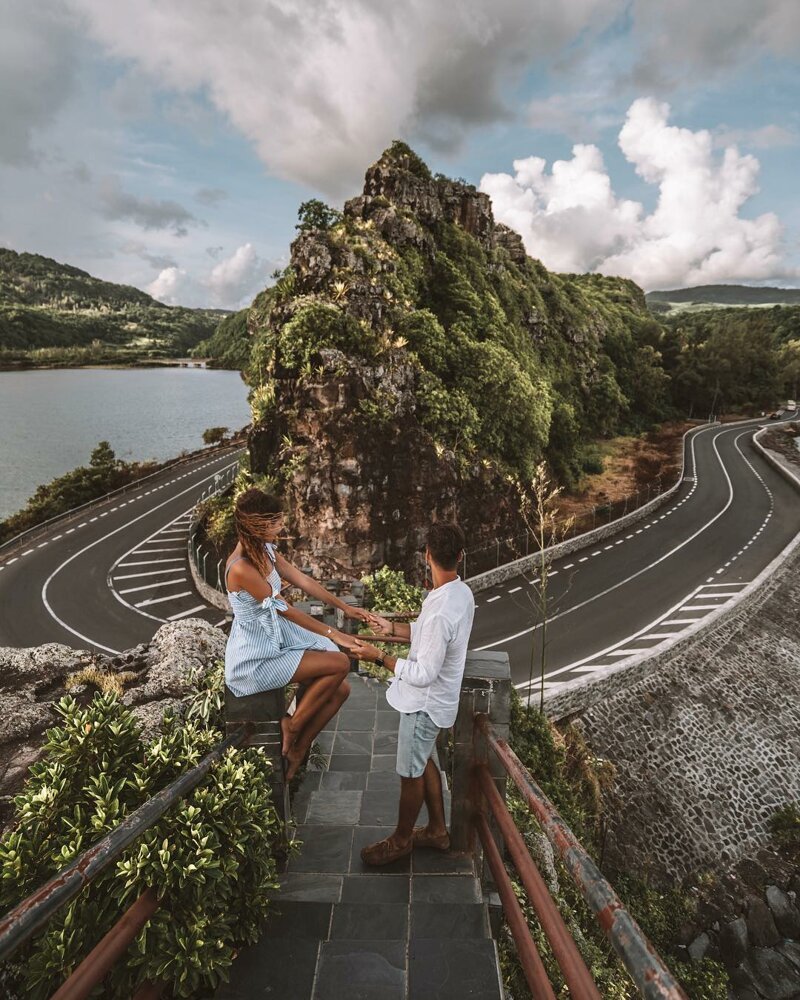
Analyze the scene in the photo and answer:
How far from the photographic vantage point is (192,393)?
120 meters

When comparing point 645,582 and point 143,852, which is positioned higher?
point 143,852

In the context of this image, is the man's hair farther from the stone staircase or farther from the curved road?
the curved road

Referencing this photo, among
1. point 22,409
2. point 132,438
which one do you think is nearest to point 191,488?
point 132,438

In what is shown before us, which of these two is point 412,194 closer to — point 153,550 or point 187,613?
point 153,550

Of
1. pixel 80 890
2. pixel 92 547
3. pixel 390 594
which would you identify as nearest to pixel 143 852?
pixel 80 890

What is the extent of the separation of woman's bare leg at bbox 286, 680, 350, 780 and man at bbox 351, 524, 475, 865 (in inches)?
29.1

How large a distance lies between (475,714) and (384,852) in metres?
1.34

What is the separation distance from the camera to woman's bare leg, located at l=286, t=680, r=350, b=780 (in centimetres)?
389

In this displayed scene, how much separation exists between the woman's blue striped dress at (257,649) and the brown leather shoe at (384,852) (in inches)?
57.0

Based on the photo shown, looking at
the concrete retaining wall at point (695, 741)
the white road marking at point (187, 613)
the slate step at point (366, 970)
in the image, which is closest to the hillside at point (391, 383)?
the white road marking at point (187, 613)

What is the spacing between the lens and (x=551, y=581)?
2377 centimetres

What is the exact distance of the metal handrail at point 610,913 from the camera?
147cm

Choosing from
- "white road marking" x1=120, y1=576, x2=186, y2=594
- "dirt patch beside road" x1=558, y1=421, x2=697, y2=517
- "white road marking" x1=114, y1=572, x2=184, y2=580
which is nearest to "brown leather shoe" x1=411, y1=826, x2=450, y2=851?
"white road marking" x1=120, y1=576, x2=186, y2=594

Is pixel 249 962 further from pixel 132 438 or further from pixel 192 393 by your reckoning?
pixel 192 393
